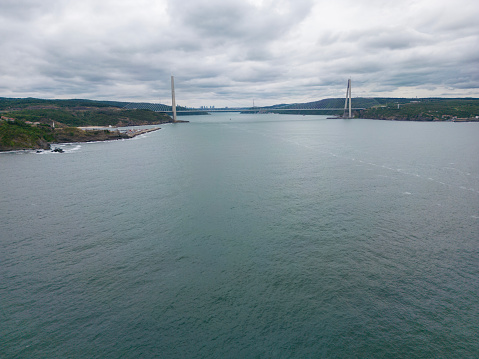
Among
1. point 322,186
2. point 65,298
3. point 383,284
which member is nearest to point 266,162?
point 322,186

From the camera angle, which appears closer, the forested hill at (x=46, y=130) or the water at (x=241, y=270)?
the water at (x=241, y=270)

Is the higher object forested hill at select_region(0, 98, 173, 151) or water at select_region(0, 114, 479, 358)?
forested hill at select_region(0, 98, 173, 151)

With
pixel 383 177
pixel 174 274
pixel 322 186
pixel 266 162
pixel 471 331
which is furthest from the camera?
pixel 266 162

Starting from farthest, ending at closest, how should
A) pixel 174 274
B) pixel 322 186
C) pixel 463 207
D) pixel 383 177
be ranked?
1. pixel 383 177
2. pixel 322 186
3. pixel 463 207
4. pixel 174 274

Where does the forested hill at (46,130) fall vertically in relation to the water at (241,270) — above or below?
above

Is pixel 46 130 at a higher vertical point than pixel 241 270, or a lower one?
higher

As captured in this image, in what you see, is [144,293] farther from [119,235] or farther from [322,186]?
[322,186]

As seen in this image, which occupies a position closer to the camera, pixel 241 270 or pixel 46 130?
pixel 241 270

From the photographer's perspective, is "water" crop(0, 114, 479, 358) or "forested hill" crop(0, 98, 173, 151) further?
"forested hill" crop(0, 98, 173, 151)
